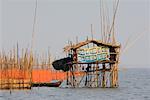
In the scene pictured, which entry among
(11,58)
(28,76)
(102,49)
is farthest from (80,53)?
Result: (11,58)

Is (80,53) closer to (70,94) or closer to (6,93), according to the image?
(70,94)

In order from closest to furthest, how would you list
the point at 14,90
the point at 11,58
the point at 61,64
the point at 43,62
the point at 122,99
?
the point at 122,99 → the point at 14,90 → the point at 61,64 → the point at 11,58 → the point at 43,62

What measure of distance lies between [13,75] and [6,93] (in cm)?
445

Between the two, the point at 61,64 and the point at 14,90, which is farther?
the point at 61,64

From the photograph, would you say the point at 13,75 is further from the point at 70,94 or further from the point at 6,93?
the point at 70,94

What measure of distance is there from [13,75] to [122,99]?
11223 millimetres

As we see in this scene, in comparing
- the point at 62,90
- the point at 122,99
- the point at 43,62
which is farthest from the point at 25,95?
the point at 43,62

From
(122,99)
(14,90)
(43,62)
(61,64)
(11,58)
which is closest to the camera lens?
(122,99)

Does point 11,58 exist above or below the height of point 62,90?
above

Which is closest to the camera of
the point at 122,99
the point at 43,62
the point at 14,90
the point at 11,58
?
the point at 122,99

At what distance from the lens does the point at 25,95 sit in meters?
38.5

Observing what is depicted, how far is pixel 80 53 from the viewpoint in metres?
40.8

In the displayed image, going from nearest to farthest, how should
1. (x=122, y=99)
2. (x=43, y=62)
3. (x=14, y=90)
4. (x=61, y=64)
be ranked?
(x=122, y=99) → (x=14, y=90) → (x=61, y=64) → (x=43, y=62)

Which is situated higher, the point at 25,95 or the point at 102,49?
the point at 102,49
